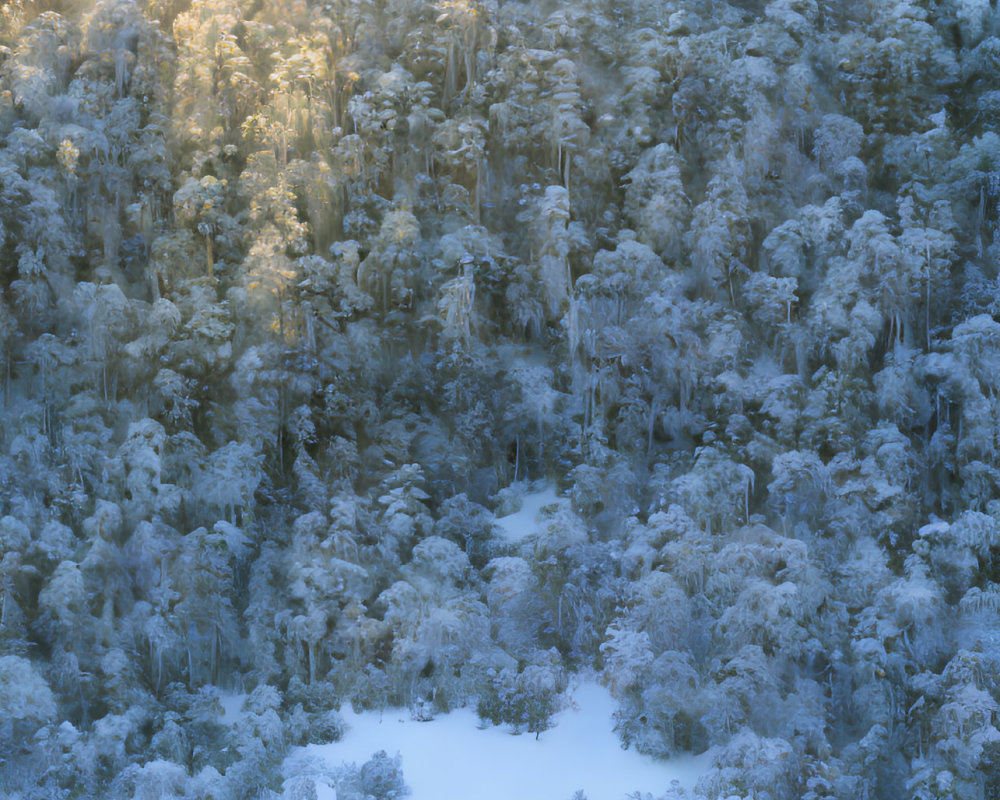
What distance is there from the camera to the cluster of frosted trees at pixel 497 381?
18.5 meters

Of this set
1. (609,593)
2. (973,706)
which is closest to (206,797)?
(609,593)

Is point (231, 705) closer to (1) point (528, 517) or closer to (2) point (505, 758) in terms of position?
(2) point (505, 758)

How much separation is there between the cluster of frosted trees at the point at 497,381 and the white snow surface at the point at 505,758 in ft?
0.90

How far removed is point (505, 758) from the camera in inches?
720

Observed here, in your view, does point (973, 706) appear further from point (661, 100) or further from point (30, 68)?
point (30, 68)

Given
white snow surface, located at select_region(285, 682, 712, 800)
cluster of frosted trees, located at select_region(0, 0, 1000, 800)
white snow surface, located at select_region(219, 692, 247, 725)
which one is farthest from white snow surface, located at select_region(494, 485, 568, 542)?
white snow surface, located at select_region(219, 692, 247, 725)

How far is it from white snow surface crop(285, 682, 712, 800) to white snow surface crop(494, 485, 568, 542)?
2.70 meters

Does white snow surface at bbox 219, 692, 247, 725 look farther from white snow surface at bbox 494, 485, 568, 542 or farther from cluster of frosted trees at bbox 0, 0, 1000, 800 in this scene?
white snow surface at bbox 494, 485, 568, 542

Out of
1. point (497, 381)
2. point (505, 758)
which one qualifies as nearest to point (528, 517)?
point (497, 381)

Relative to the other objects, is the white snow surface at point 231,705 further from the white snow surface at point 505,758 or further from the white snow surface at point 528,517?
the white snow surface at point 528,517

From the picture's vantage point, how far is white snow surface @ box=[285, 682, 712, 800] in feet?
58.3

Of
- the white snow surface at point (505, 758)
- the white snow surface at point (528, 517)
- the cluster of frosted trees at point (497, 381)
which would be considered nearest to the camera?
the white snow surface at point (505, 758)

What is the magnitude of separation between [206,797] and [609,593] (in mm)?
5664

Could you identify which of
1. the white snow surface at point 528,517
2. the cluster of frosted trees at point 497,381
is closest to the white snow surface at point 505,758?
the cluster of frosted trees at point 497,381
